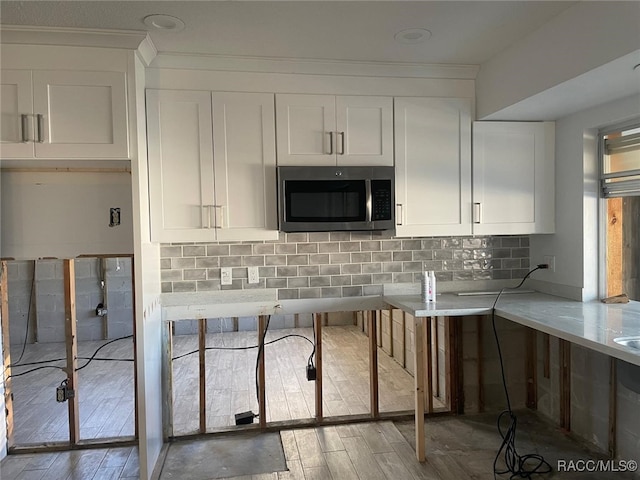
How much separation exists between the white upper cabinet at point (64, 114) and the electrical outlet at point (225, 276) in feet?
3.26

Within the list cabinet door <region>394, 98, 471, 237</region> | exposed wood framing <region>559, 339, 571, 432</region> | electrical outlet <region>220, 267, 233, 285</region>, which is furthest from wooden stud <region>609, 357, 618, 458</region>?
electrical outlet <region>220, 267, 233, 285</region>

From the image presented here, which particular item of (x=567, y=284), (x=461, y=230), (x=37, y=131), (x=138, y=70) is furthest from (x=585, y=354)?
(x=37, y=131)

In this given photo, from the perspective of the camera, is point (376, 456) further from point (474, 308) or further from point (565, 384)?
point (565, 384)

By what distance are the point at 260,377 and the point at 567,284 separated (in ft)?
6.95

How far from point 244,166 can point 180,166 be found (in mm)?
377

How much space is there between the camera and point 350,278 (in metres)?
3.07

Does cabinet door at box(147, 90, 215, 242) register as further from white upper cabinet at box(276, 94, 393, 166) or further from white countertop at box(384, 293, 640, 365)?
white countertop at box(384, 293, 640, 365)

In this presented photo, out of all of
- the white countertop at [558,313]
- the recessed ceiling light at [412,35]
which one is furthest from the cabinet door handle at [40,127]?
the white countertop at [558,313]

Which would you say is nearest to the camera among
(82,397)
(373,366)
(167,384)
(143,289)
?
(143,289)

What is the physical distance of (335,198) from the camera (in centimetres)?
275

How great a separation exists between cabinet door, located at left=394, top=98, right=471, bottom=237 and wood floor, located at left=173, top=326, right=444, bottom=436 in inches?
46.5

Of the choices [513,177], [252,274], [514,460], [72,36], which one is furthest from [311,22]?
[514,460]

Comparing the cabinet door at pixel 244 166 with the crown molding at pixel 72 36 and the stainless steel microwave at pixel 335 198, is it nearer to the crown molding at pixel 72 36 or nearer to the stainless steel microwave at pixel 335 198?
the stainless steel microwave at pixel 335 198

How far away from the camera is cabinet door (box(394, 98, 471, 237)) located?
284 centimetres
